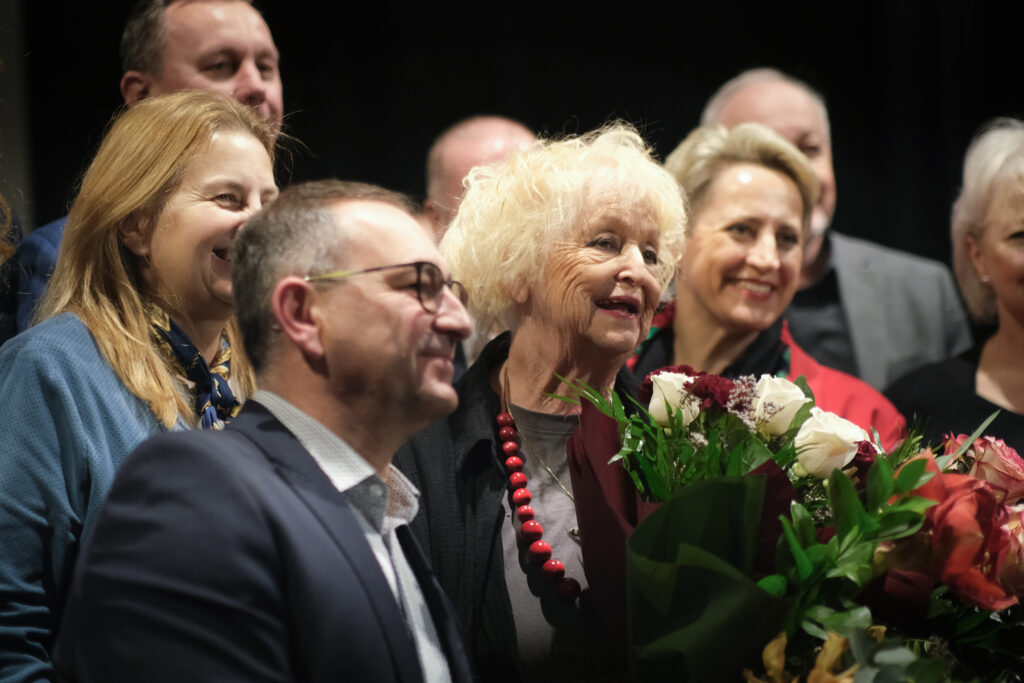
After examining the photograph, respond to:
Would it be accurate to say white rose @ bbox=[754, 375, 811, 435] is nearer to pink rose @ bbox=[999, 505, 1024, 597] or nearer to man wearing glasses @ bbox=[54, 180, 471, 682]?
pink rose @ bbox=[999, 505, 1024, 597]

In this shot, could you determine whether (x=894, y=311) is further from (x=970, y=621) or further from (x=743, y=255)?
A: (x=970, y=621)

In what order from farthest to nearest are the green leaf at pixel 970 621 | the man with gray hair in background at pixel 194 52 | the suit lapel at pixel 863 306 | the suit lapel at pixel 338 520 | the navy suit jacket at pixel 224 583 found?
the suit lapel at pixel 863 306
the man with gray hair in background at pixel 194 52
the green leaf at pixel 970 621
the suit lapel at pixel 338 520
the navy suit jacket at pixel 224 583

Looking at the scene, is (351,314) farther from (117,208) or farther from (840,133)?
(840,133)

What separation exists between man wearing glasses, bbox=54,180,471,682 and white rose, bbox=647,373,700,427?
0.36 meters

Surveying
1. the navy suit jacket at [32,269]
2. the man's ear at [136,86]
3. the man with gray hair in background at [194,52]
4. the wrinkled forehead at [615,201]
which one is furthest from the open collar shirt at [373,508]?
the man's ear at [136,86]

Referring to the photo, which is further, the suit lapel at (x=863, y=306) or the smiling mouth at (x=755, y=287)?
the suit lapel at (x=863, y=306)

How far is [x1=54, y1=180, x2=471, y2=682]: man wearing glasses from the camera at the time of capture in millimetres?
1194

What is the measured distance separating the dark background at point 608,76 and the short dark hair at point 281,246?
2.13 m

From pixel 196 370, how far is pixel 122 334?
0.15 m

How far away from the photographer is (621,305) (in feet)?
6.99

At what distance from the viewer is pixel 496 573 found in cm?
185

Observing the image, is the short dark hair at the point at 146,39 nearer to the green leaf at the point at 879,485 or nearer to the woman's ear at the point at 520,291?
the woman's ear at the point at 520,291

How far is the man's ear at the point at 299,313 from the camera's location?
1412 millimetres

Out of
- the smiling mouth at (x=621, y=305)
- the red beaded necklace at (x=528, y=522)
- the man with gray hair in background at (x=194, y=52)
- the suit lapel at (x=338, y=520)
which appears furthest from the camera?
→ the man with gray hair in background at (x=194, y=52)
